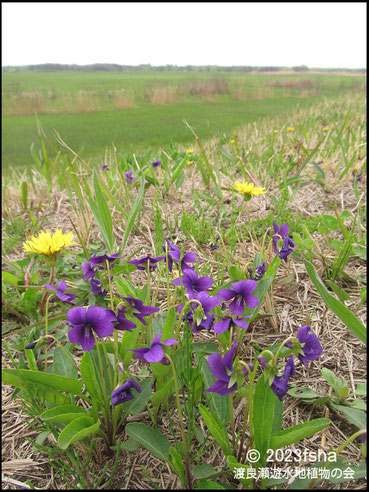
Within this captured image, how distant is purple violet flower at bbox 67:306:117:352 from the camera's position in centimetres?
80

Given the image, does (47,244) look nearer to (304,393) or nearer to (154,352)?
(154,352)

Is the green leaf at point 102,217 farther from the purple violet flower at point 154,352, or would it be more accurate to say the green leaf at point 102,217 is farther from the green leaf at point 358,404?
the green leaf at point 358,404

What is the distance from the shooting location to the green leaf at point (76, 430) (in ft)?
2.69

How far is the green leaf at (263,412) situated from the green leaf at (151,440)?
28 cm

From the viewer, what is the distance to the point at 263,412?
2.71ft

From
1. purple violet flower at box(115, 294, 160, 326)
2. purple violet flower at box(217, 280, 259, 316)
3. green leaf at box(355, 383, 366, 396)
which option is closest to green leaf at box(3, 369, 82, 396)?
purple violet flower at box(115, 294, 160, 326)

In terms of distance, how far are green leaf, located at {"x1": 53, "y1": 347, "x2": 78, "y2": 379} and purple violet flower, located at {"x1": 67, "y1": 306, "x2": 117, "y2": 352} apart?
38cm

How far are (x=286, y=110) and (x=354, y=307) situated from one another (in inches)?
233

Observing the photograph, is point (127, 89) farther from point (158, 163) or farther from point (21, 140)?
point (21, 140)

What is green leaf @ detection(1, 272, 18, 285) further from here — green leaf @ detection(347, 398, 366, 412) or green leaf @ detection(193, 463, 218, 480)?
green leaf @ detection(347, 398, 366, 412)

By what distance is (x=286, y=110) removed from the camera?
6430 millimetres

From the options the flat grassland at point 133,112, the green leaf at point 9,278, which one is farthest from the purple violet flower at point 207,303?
the flat grassland at point 133,112

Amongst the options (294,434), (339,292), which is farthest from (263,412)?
(339,292)

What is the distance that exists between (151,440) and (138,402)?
13 cm
